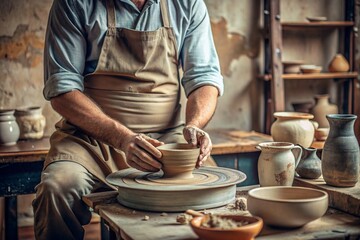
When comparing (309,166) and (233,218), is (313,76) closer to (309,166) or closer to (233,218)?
(309,166)

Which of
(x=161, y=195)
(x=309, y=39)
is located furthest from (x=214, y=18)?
(x=161, y=195)

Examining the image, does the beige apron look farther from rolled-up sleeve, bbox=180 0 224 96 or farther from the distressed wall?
the distressed wall

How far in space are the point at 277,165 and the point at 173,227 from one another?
0.57 m

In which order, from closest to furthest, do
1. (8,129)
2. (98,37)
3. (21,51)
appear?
(98,37) < (8,129) < (21,51)

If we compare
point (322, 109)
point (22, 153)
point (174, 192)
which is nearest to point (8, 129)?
point (22, 153)

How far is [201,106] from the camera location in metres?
2.83

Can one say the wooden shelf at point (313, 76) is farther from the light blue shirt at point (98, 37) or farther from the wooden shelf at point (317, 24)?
the light blue shirt at point (98, 37)

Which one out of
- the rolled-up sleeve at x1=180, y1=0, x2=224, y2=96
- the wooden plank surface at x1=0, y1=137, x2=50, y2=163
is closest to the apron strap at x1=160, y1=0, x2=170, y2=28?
the rolled-up sleeve at x1=180, y1=0, x2=224, y2=96

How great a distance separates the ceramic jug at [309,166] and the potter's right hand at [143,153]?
0.60 meters

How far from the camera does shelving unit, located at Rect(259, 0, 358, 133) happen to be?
4.34 m

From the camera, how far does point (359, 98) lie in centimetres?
474

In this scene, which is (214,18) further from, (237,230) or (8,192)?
(237,230)

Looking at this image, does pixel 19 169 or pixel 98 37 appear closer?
pixel 98 37

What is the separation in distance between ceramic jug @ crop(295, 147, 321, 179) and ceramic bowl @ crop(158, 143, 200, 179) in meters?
0.46
